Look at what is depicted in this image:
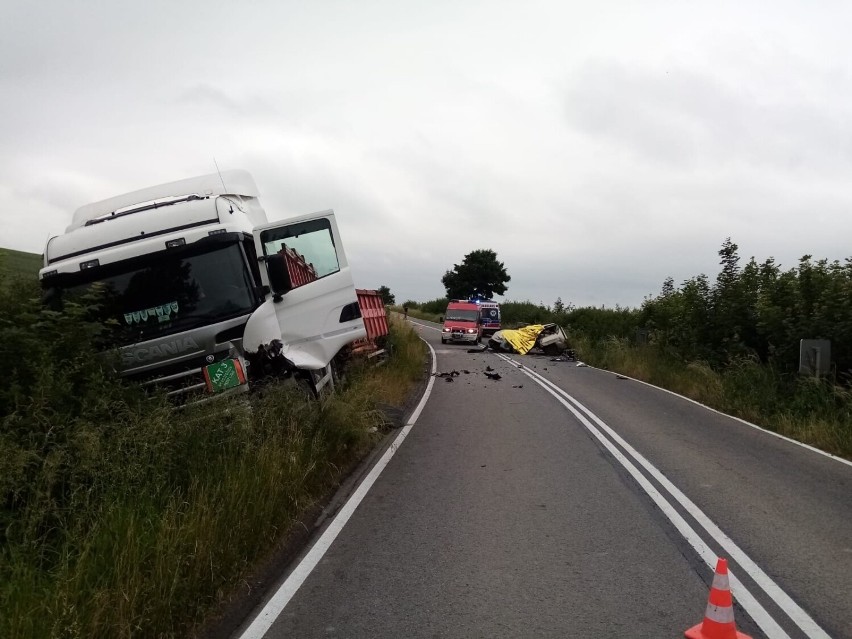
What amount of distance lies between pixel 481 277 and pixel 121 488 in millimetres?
88697

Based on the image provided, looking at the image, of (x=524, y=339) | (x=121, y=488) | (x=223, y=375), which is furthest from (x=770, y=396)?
(x=524, y=339)


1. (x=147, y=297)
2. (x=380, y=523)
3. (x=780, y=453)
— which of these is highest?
(x=147, y=297)

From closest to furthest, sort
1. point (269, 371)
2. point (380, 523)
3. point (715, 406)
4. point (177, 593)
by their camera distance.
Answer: point (177, 593)
point (380, 523)
point (269, 371)
point (715, 406)

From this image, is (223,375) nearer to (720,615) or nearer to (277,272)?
(277,272)

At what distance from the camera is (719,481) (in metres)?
7.45

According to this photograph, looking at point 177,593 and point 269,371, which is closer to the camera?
point 177,593

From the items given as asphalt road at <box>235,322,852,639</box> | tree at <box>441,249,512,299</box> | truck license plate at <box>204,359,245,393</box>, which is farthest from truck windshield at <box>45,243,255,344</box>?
tree at <box>441,249,512,299</box>

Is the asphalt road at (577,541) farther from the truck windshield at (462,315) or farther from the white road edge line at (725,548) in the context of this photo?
the truck windshield at (462,315)

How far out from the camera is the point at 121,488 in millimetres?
4797

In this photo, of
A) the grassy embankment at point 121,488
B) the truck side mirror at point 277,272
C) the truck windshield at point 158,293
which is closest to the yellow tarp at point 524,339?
the truck side mirror at point 277,272

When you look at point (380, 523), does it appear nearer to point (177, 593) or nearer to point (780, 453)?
point (177, 593)

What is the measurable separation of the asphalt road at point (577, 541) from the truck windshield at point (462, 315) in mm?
27460

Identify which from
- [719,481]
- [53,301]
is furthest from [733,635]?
[53,301]

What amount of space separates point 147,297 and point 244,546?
3656mm
